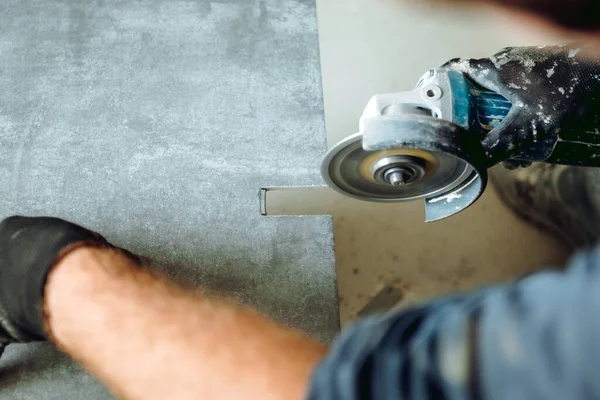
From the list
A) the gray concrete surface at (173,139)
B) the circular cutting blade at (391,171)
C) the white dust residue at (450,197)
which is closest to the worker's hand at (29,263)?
the gray concrete surface at (173,139)

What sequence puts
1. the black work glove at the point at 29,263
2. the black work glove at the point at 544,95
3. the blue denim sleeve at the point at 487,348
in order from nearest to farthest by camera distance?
the blue denim sleeve at the point at 487,348, the black work glove at the point at 29,263, the black work glove at the point at 544,95

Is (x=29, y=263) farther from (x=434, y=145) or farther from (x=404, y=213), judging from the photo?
(x=404, y=213)

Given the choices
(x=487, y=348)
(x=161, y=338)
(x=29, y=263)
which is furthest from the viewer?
(x=29, y=263)

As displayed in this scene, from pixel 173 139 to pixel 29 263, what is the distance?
0.48m

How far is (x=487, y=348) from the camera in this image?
539 mm

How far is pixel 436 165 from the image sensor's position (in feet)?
3.94

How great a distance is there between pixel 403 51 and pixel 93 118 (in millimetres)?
1130

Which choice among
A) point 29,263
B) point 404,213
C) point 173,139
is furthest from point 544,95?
point 29,263

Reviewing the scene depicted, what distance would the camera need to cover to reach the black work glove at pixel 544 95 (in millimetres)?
1102

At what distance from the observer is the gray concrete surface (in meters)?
1.23

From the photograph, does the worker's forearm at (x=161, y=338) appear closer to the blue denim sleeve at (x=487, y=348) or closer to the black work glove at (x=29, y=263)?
the black work glove at (x=29, y=263)

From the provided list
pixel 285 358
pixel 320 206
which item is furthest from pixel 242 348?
pixel 320 206

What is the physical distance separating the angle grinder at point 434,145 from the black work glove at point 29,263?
0.54 metres

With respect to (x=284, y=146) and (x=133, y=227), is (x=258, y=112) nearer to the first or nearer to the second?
(x=284, y=146)
